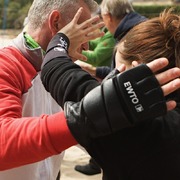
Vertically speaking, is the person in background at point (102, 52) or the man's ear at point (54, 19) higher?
the man's ear at point (54, 19)

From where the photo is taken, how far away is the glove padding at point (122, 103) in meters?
0.89

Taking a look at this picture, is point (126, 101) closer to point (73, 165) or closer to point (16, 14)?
point (73, 165)

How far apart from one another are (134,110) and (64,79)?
28 cm

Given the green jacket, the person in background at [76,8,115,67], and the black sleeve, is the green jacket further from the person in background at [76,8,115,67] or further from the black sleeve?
the black sleeve

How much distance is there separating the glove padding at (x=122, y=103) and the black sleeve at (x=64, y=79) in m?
0.11

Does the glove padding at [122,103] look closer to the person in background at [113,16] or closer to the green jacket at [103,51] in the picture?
the person in background at [113,16]

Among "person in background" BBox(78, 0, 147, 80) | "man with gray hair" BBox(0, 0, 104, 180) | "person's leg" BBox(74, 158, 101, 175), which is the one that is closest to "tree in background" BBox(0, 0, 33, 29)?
"person's leg" BBox(74, 158, 101, 175)

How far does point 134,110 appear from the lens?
889 mm

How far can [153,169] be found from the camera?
41.8 inches

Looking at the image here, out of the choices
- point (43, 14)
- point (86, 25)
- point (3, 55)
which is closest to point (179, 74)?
point (86, 25)

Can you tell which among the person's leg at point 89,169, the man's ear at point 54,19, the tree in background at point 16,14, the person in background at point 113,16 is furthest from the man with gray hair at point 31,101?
the tree in background at point 16,14

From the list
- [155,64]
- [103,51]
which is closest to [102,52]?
[103,51]

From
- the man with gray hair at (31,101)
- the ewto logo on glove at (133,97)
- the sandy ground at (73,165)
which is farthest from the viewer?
the sandy ground at (73,165)

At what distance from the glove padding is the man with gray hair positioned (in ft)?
0.30
